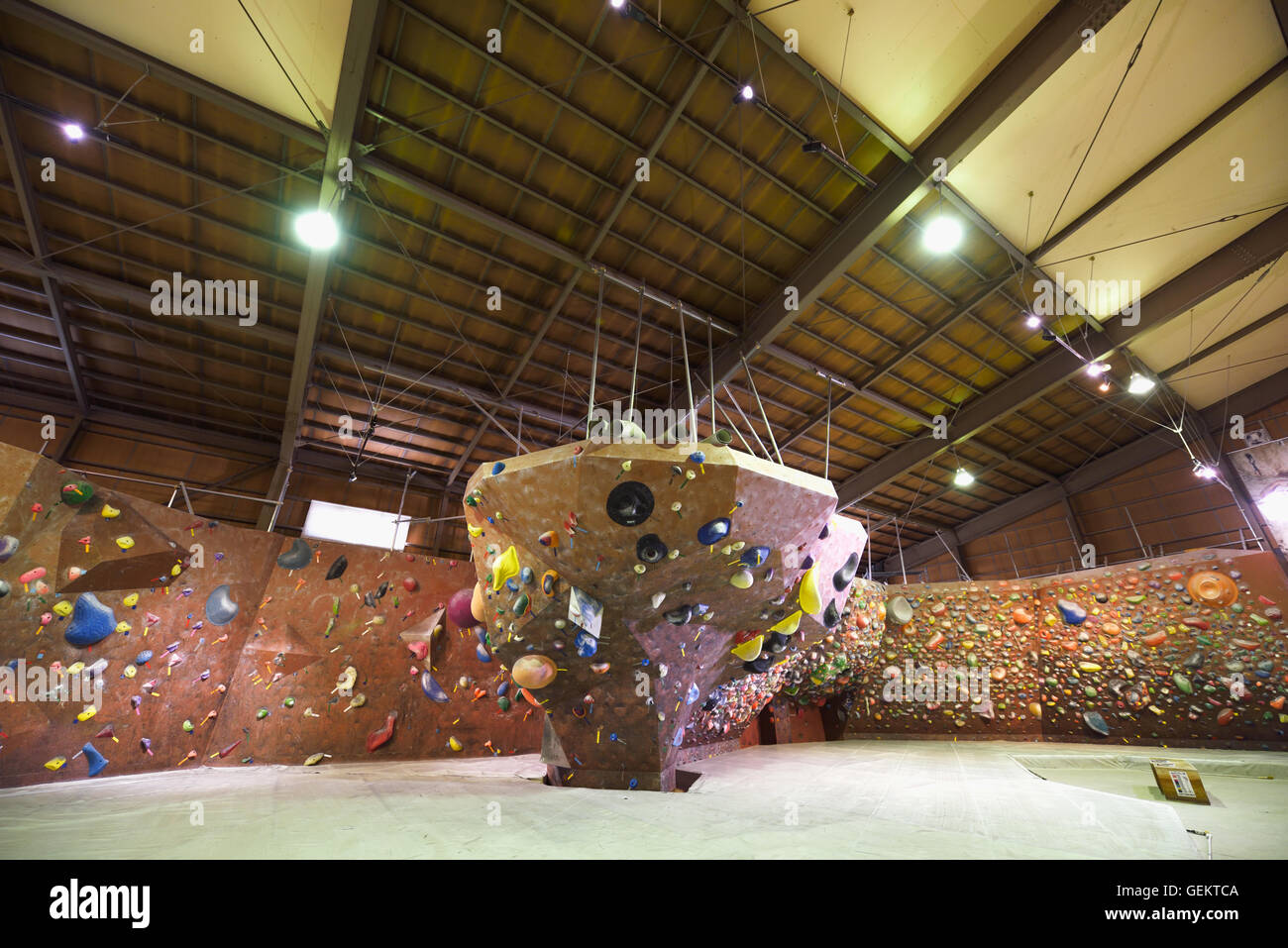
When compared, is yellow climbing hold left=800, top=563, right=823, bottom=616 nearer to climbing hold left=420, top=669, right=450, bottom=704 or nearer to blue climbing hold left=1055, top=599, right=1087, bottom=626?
climbing hold left=420, top=669, right=450, bottom=704

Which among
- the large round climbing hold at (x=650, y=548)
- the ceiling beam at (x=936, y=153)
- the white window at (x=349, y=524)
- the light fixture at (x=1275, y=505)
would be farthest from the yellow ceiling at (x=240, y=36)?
the light fixture at (x=1275, y=505)

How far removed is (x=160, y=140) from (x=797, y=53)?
951 cm

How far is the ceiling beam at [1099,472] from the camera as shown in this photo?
14383mm

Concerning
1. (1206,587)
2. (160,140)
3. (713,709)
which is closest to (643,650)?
(713,709)

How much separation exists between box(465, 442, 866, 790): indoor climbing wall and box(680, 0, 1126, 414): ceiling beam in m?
4.94

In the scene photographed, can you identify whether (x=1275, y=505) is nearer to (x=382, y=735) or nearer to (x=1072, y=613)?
(x=1072, y=613)

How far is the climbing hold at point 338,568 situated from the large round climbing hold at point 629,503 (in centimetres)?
630

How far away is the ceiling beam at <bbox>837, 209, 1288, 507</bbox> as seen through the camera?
9.29 meters

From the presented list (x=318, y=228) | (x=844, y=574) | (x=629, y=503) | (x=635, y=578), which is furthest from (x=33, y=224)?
(x=844, y=574)

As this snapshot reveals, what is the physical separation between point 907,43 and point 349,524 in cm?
1752

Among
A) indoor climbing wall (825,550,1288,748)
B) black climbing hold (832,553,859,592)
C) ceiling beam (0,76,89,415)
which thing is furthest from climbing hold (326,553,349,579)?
indoor climbing wall (825,550,1288,748)

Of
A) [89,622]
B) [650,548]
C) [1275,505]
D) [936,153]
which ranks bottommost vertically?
[89,622]

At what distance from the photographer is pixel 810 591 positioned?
6336 mm
